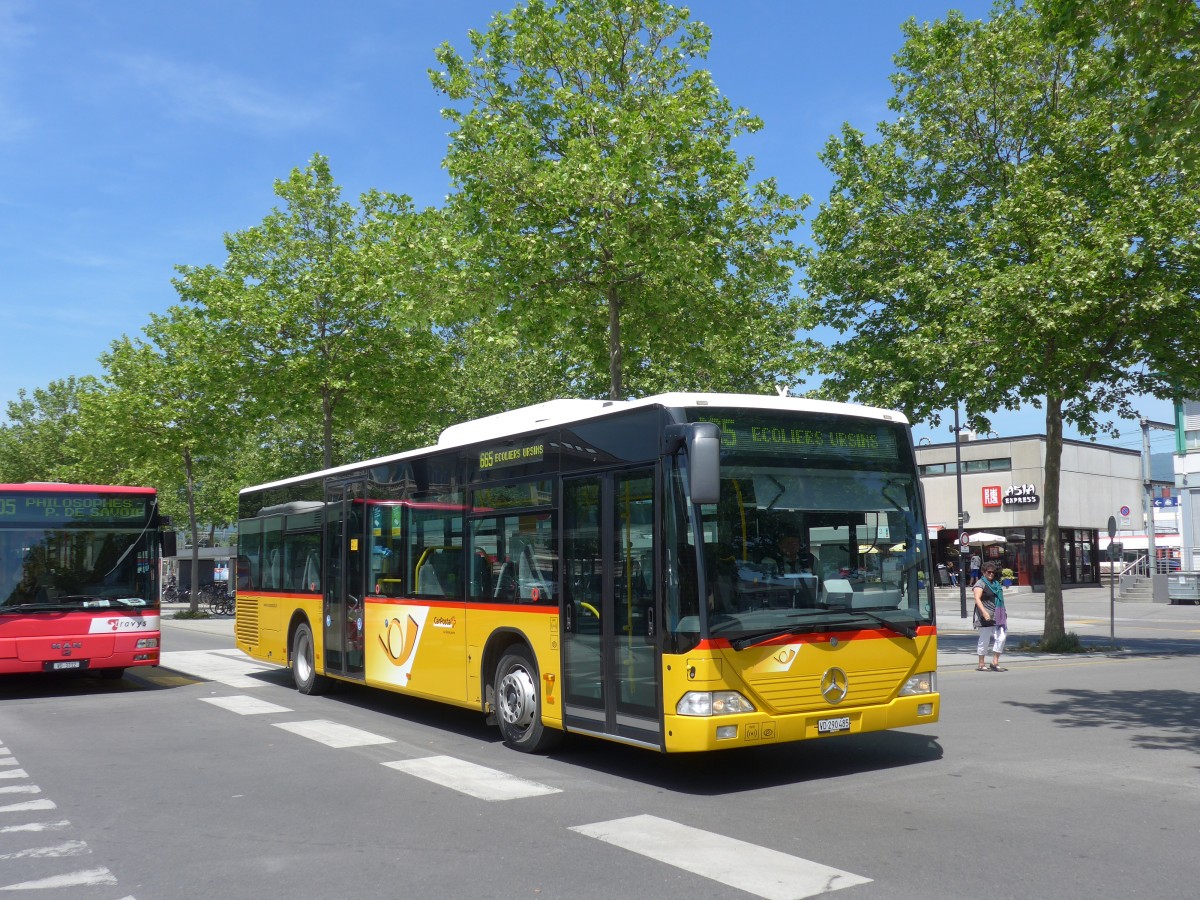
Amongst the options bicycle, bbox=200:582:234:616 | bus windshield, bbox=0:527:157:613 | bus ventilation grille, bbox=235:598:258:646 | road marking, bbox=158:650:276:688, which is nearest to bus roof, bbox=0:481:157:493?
bus windshield, bbox=0:527:157:613

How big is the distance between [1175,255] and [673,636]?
47.0 feet

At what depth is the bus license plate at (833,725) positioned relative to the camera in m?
8.34

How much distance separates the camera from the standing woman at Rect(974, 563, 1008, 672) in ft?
58.7

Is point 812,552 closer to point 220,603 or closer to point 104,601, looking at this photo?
point 104,601

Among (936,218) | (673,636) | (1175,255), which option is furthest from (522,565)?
(936,218)

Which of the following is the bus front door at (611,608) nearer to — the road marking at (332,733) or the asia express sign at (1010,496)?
the road marking at (332,733)

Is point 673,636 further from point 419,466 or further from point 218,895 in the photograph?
point 419,466

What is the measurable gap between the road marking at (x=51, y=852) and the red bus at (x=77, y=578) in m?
8.53

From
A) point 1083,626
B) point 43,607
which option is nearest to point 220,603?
point 43,607

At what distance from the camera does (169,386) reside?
3469cm

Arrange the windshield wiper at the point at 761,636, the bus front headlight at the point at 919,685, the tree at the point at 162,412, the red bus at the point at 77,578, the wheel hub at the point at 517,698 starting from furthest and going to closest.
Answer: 1. the tree at the point at 162,412
2. the red bus at the point at 77,578
3. the wheel hub at the point at 517,698
4. the bus front headlight at the point at 919,685
5. the windshield wiper at the point at 761,636

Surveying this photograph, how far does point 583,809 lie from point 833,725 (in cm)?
211

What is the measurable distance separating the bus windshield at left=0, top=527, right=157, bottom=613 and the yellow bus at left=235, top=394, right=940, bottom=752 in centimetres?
631

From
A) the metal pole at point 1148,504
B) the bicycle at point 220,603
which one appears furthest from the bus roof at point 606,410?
the metal pole at point 1148,504
